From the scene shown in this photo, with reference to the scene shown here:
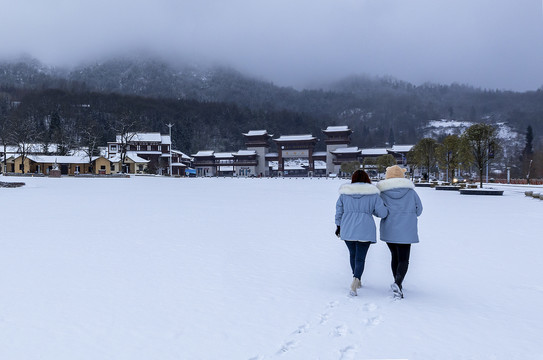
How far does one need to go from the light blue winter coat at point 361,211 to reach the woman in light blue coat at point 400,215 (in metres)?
0.15

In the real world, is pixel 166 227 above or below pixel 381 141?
below

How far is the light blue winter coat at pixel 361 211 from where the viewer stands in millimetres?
4531

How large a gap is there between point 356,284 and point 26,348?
3.90 m

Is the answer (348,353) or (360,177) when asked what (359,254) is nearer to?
(360,177)

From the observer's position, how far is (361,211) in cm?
461

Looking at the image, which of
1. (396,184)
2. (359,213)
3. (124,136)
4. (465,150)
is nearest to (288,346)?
(359,213)

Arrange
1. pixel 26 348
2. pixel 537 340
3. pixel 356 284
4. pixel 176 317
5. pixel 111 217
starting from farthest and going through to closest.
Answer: pixel 111 217 < pixel 356 284 < pixel 176 317 < pixel 537 340 < pixel 26 348

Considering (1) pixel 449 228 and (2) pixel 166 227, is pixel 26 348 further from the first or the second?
(1) pixel 449 228

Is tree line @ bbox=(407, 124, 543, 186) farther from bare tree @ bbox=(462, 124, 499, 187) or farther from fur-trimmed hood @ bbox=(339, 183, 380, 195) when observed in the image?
fur-trimmed hood @ bbox=(339, 183, 380, 195)

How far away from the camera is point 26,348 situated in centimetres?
333

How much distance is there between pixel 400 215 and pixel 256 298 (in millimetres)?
2293

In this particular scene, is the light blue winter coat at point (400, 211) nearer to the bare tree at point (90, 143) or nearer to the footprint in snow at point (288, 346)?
the footprint in snow at point (288, 346)

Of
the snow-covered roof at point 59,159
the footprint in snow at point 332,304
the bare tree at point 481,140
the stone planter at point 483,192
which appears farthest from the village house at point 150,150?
the footprint in snow at point 332,304

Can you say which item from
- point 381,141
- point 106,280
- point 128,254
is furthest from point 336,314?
point 381,141
